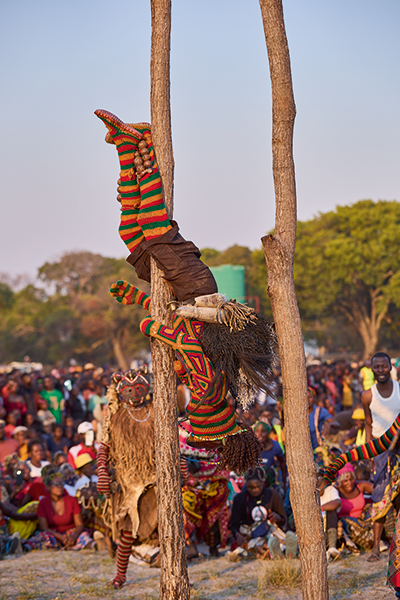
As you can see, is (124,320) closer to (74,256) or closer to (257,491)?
(74,256)

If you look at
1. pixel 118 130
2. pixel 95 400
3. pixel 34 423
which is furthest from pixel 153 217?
pixel 95 400

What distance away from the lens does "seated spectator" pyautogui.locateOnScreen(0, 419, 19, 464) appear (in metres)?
8.83

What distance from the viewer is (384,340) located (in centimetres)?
4884

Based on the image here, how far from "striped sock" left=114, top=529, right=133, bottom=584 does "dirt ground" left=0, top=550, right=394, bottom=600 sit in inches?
4.2

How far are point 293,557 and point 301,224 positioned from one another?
3801cm

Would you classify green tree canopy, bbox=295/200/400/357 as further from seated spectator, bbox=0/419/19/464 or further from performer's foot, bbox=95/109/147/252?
performer's foot, bbox=95/109/147/252

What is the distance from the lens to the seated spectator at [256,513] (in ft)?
23.1

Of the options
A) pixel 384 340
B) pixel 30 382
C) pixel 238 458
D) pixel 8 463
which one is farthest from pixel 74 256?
pixel 238 458

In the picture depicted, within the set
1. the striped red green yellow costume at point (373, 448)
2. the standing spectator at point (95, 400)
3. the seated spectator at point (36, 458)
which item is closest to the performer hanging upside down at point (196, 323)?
the striped red green yellow costume at point (373, 448)

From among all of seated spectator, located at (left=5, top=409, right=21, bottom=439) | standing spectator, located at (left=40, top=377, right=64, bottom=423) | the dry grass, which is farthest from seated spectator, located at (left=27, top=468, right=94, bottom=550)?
standing spectator, located at (left=40, top=377, right=64, bottom=423)

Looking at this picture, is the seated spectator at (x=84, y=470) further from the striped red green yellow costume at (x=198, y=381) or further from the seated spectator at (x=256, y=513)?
the striped red green yellow costume at (x=198, y=381)

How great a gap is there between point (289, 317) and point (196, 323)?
70 cm

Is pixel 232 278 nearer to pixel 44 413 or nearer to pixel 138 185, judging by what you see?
pixel 44 413

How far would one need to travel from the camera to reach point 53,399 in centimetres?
1191
